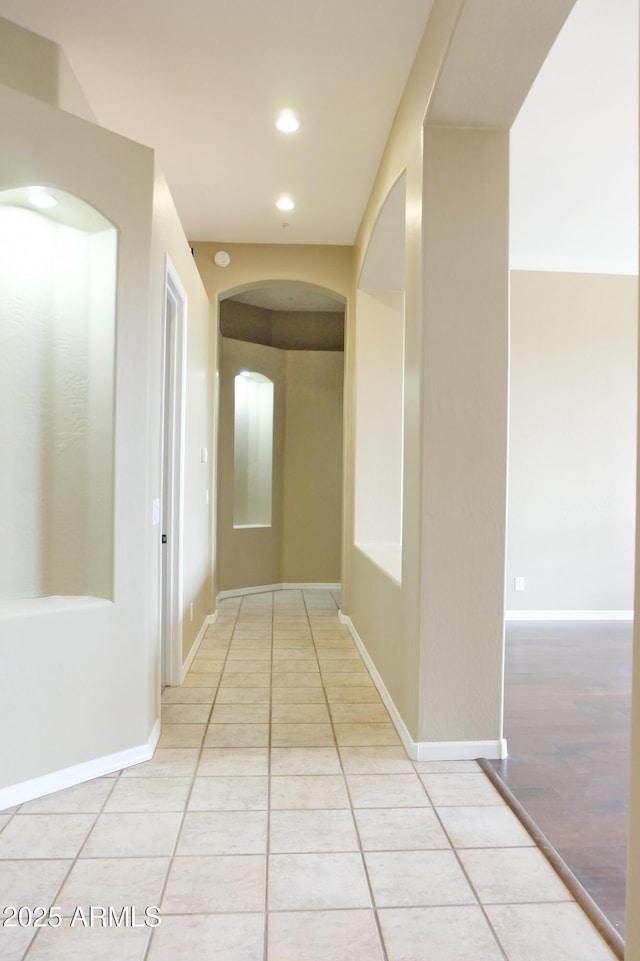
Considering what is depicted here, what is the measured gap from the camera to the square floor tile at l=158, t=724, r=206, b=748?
282 centimetres

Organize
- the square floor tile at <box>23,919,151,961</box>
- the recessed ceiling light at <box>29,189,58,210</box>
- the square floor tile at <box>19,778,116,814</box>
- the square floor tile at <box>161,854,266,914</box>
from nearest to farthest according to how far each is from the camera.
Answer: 1. the square floor tile at <box>23,919,151,961</box>
2. the square floor tile at <box>161,854,266,914</box>
3. the square floor tile at <box>19,778,116,814</box>
4. the recessed ceiling light at <box>29,189,58,210</box>

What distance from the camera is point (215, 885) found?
1819 mm

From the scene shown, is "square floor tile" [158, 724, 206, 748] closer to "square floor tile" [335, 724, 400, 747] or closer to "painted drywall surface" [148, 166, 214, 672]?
"painted drywall surface" [148, 166, 214, 672]

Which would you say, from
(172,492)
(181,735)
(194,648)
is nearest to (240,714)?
(181,735)

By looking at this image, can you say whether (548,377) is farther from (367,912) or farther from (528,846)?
(367,912)

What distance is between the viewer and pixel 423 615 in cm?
262

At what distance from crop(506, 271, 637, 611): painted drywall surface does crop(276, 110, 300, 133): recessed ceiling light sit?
268 centimetres

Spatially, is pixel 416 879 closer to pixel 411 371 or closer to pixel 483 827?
pixel 483 827

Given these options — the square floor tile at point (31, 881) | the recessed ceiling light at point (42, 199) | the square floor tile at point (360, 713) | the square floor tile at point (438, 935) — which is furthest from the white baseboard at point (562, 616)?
the recessed ceiling light at point (42, 199)

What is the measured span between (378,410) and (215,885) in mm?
3571

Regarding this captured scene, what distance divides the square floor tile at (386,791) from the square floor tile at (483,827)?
13cm

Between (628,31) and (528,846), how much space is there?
319 centimetres

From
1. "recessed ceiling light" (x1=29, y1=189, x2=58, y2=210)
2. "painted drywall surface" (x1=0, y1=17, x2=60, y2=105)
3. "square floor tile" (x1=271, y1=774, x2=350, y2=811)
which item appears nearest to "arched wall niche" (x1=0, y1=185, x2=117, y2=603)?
"recessed ceiling light" (x1=29, y1=189, x2=58, y2=210)

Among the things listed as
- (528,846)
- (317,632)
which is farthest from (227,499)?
(528,846)
